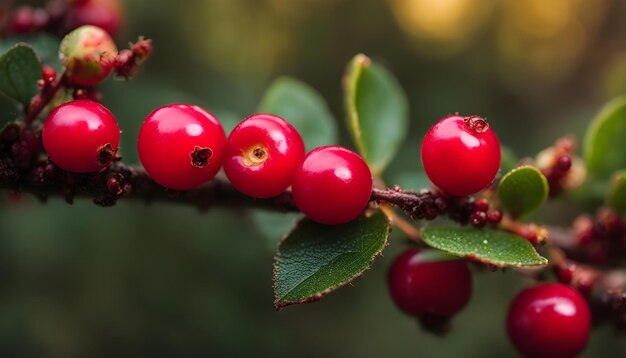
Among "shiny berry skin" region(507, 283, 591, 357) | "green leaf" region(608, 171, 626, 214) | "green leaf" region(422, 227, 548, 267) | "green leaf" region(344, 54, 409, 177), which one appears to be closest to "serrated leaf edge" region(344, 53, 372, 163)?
"green leaf" region(344, 54, 409, 177)

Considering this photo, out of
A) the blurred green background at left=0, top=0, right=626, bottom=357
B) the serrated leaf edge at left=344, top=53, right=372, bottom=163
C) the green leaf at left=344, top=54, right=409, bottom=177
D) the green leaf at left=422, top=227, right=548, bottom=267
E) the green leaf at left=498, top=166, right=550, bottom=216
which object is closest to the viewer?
the green leaf at left=422, top=227, right=548, bottom=267

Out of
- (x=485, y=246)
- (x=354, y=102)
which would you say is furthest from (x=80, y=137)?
(x=485, y=246)

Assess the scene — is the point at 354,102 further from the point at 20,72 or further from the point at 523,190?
the point at 20,72

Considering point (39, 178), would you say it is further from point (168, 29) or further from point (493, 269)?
point (168, 29)

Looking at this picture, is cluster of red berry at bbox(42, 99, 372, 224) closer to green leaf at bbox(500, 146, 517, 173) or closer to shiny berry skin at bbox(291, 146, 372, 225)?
shiny berry skin at bbox(291, 146, 372, 225)

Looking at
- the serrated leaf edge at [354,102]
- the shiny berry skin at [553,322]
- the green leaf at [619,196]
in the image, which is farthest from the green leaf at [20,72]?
the green leaf at [619,196]

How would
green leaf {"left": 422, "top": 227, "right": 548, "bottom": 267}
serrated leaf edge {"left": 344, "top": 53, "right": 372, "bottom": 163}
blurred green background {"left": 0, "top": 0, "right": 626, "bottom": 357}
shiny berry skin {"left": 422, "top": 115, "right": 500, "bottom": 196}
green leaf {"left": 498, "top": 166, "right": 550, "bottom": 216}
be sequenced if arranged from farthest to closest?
blurred green background {"left": 0, "top": 0, "right": 626, "bottom": 357}, serrated leaf edge {"left": 344, "top": 53, "right": 372, "bottom": 163}, green leaf {"left": 498, "top": 166, "right": 550, "bottom": 216}, shiny berry skin {"left": 422, "top": 115, "right": 500, "bottom": 196}, green leaf {"left": 422, "top": 227, "right": 548, "bottom": 267}
